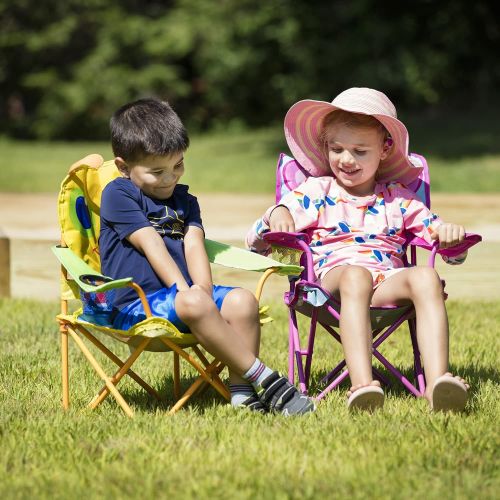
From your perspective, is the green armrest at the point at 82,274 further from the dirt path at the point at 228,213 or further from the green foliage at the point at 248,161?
the green foliage at the point at 248,161

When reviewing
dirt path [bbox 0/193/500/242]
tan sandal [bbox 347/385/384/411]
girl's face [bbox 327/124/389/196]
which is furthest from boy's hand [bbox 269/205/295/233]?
dirt path [bbox 0/193/500/242]

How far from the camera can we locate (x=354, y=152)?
13.2 feet

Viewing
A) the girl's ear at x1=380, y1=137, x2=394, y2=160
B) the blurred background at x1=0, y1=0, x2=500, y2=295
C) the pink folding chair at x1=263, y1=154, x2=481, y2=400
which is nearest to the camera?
the pink folding chair at x1=263, y1=154, x2=481, y2=400

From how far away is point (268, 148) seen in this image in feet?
64.5

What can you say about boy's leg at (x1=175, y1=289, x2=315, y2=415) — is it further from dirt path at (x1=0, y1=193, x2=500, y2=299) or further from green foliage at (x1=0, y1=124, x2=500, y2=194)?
green foliage at (x1=0, y1=124, x2=500, y2=194)

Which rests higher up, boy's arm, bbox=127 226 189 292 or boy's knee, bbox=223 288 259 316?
boy's arm, bbox=127 226 189 292

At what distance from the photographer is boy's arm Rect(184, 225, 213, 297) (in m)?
3.75

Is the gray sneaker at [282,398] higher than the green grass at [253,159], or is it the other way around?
the green grass at [253,159]

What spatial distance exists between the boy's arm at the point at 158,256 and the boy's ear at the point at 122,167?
0.92ft

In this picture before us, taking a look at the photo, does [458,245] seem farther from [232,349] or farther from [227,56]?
[227,56]

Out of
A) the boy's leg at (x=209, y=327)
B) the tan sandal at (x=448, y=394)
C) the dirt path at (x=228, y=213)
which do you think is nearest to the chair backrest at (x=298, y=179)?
the boy's leg at (x=209, y=327)

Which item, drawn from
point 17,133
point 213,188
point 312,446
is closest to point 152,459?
point 312,446

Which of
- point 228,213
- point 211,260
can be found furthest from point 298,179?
point 228,213

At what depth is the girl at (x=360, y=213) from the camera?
3701mm
